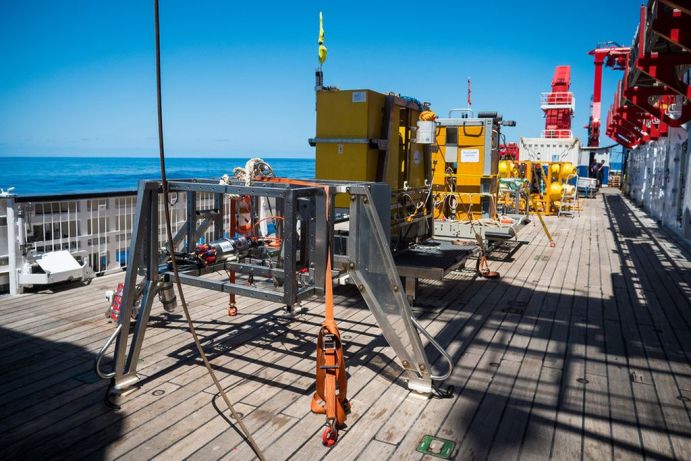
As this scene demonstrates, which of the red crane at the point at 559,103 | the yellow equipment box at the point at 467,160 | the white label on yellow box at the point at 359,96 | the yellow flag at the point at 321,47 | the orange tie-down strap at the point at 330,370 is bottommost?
the orange tie-down strap at the point at 330,370

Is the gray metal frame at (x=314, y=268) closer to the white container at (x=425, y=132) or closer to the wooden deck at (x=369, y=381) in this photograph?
the wooden deck at (x=369, y=381)

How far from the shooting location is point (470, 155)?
936 cm

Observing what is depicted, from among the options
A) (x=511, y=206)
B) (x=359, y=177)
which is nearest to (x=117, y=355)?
(x=359, y=177)

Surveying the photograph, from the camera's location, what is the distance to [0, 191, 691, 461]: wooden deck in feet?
10.1

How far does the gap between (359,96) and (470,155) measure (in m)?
4.02

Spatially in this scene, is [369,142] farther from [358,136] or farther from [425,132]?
[425,132]

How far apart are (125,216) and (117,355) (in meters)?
4.31

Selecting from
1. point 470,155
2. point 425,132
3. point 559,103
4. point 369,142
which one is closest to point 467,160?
point 470,155

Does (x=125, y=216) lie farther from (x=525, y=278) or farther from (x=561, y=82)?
(x=561, y=82)

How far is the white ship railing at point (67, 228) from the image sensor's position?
245 inches

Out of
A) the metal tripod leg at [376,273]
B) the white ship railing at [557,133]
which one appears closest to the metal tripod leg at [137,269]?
the metal tripod leg at [376,273]

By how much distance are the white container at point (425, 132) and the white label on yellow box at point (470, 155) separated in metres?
2.80

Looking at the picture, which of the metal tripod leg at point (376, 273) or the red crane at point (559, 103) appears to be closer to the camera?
the metal tripod leg at point (376, 273)

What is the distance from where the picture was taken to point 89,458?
2854 mm
